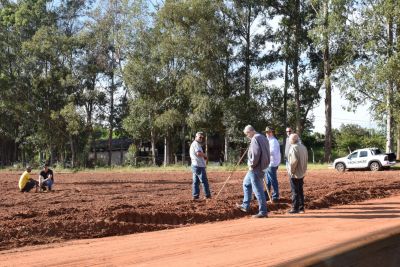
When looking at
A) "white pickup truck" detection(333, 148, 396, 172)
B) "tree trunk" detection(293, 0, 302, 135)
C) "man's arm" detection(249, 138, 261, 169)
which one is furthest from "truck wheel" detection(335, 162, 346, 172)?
"man's arm" detection(249, 138, 261, 169)

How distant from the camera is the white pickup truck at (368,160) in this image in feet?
101

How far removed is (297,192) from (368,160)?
69.8ft

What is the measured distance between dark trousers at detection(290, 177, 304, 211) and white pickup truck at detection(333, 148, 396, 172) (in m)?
20.7

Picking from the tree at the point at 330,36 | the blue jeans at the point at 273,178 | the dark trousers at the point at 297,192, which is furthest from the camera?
the tree at the point at 330,36

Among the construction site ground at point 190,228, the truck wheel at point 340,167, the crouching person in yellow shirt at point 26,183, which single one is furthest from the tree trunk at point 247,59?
the construction site ground at point 190,228

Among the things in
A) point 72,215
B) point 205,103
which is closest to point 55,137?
point 205,103

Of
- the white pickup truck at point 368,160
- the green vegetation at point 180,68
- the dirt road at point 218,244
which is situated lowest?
the dirt road at point 218,244

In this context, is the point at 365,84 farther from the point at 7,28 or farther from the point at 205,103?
the point at 7,28

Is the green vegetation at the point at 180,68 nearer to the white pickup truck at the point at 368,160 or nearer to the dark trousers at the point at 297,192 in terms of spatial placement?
the white pickup truck at the point at 368,160

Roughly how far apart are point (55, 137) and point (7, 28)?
41.3 ft

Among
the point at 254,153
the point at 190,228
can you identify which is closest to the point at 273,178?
the point at 254,153

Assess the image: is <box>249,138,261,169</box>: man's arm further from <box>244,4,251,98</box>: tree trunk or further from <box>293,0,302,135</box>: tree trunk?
<box>244,4,251,98</box>: tree trunk

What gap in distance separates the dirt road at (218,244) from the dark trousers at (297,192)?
0.35 m

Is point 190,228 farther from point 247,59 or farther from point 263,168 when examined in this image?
point 247,59
